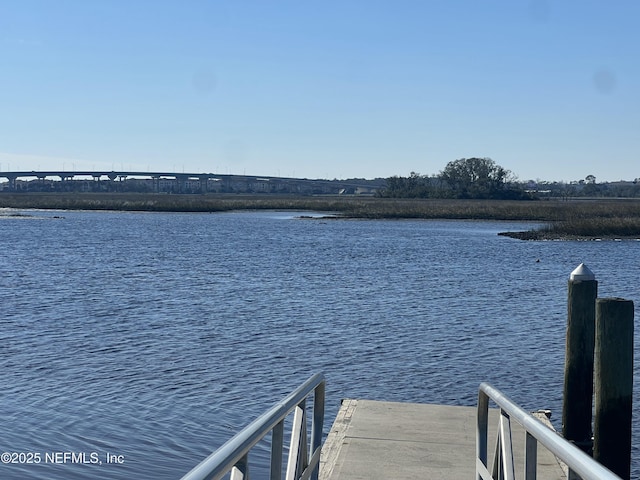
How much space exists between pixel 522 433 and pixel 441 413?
4.75 feet

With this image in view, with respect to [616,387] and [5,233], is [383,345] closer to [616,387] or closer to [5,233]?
[616,387]

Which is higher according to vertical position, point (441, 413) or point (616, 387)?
point (616, 387)

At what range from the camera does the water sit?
12766 millimetres

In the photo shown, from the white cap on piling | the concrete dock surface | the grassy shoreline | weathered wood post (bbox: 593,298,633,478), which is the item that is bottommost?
the grassy shoreline

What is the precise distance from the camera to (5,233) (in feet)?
257

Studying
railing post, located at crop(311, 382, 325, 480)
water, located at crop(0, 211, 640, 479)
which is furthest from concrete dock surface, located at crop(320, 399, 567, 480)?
water, located at crop(0, 211, 640, 479)

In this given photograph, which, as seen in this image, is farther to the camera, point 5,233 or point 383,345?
point 5,233

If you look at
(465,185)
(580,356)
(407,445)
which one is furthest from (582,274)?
(465,185)

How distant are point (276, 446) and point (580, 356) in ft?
22.9

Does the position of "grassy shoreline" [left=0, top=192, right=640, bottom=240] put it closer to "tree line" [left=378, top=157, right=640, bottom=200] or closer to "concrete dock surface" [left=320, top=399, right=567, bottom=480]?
"tree line" [left=378, top=157, right=640, bottom=200]

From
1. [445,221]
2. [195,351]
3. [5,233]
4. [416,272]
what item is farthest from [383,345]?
[445,221]

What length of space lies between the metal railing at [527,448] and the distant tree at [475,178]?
16096cm

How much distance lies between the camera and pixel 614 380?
9734 mm

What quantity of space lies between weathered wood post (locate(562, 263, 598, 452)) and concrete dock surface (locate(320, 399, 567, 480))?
0.98 m
